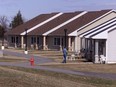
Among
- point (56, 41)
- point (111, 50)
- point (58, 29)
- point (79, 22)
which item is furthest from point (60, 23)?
point (111, 50)

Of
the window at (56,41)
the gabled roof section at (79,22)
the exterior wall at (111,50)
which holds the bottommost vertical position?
the exterior wall at (111,50)

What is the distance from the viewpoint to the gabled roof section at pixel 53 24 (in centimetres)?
7512

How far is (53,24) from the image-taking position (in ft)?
253

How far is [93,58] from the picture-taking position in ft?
147

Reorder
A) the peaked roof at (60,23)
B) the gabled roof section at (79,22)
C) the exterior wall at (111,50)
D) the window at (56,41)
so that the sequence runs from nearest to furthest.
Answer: the exterior wall at (111,50)
the gabled roof section at (79,22)
the peaked roof at (60,23)
the window at (56,41)

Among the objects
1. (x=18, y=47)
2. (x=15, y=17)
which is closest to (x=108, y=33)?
(x=18, y=47)

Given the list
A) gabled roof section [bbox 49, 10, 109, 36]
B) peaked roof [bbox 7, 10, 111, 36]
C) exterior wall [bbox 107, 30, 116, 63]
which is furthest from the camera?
peaked roof [bbox 7, 10, 111, 36]

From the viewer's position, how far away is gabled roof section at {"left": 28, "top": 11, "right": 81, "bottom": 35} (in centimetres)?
7512

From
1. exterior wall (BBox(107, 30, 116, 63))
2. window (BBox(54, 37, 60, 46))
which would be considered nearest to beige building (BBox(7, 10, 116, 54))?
window (BBox(54, 37, 60, 46))

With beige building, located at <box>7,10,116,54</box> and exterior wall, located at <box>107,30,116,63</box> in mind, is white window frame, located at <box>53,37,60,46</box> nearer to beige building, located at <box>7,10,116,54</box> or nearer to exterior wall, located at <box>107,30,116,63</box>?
beige building, located at <box>7,10,116,54</box>

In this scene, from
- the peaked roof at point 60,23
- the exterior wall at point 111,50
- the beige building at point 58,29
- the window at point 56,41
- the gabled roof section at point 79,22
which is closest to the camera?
the exterior wall at point 111,50

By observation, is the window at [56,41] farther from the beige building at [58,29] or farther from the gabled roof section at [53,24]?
the gabled roof section at [53,24]

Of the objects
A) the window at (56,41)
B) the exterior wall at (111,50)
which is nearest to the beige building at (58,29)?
the window at (56,41)

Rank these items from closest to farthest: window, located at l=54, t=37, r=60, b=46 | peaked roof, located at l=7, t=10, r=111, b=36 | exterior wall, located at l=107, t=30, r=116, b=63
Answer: exterior wall, located at l=107, t=30, r=116, b=63 < peaked roof, located at l=7, t=10, r=111, b=36 < window, located at l=54, t=37, r=60, b=46
